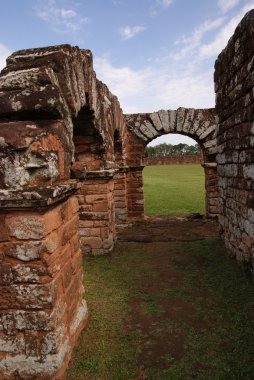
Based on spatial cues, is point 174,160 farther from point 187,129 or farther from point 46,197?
point 46,197

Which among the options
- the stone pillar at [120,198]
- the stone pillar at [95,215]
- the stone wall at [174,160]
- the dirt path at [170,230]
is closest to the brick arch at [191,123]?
the stone pillar at [120,198]

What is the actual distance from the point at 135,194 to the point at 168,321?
22.0 feet

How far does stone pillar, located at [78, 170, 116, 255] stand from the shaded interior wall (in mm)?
2153

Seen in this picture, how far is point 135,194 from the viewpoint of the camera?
10102mm

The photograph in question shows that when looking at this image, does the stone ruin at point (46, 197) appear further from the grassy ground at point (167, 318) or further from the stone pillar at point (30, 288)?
the grassy ground at point (167, 318)

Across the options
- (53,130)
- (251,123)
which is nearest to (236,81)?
(251,123)

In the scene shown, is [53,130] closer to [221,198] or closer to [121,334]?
[121,334]

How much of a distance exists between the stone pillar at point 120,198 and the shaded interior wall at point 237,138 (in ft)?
12.7

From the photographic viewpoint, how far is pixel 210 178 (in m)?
9.56

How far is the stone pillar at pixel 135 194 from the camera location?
1006 centimetres

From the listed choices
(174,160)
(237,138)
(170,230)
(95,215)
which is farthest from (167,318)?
(174,160)

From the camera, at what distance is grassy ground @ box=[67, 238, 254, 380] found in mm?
2727

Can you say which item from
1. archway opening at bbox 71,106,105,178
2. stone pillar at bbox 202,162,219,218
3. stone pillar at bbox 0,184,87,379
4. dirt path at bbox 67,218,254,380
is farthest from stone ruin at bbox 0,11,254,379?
stone pillar at bbox 202,162,219,218

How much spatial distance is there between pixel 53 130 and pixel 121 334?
7.17 ft
